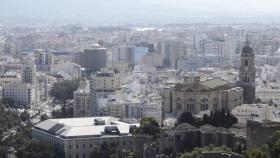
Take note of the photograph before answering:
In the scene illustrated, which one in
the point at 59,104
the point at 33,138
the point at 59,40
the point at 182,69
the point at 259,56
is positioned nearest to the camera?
the point at 33,138

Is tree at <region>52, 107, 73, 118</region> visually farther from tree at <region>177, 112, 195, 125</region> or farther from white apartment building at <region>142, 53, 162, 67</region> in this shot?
white apartment building at <region>142, 53, 162, 67</region>

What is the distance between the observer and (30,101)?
39.0 meters

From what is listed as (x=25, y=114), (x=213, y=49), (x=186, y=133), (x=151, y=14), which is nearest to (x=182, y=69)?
(x=213, y=49)

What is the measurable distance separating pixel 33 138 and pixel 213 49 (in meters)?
38.1

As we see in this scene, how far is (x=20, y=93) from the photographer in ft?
128

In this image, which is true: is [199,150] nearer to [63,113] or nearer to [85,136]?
[85,136]

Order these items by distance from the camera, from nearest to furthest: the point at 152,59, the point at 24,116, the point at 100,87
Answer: the point at 24,116 → the point at 100,87 → the point at 152,59

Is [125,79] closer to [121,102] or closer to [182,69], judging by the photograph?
[182,69]

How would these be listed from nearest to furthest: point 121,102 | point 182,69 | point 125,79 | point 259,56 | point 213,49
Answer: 1. point 121,102
2. point 125,79
3. point 182,69
4. point 259,56
5. point 213,49

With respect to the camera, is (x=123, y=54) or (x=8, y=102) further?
(x=123, y=54)

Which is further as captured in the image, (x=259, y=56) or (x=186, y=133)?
(x=259, y=56)

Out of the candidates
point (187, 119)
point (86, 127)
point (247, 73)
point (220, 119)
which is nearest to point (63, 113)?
point (247, 73)

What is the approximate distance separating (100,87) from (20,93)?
5.71 m

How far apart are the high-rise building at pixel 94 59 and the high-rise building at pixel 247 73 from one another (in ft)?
75.3
